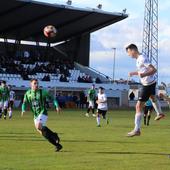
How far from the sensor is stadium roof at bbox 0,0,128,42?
2788 inches

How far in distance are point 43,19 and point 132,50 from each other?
62819mm

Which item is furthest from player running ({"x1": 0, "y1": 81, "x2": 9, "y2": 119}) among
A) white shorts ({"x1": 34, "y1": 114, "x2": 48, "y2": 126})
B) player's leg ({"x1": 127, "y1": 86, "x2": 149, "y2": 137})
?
player's leg ({"x1": 127, "y1": 86, "x2": 149, "y2": 137})

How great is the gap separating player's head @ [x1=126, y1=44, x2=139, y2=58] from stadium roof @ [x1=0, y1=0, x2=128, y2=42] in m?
54.2

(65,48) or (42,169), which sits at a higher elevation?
(65,48)

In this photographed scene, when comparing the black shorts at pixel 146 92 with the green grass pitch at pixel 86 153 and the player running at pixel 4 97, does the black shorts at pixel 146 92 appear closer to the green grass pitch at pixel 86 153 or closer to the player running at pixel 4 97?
the green grass pitch at pixel 86 153

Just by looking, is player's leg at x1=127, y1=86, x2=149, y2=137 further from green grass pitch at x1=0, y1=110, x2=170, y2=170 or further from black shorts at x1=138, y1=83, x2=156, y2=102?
green grass pitch at x1=0, y1=110, x2=170, y2=170

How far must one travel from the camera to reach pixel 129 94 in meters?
76.5

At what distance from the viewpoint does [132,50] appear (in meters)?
14.8

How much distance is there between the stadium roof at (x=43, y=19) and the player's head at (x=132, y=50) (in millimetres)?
54215

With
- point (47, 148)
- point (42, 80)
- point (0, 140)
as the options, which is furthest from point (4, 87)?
point (42, 80)

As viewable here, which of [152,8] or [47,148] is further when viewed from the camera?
[152,8]

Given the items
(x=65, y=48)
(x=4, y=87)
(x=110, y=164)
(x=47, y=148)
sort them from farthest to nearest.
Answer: (x=65, y=48) → (x=4, y=87) → (x=47, y=148) → (x=110, y=164)

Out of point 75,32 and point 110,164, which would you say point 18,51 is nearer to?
point 75,32

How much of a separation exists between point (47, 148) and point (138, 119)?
2972 millimetres
